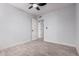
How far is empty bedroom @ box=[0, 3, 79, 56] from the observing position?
2.81m

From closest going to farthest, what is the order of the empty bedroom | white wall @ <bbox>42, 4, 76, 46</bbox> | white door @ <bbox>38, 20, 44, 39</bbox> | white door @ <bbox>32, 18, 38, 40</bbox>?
1. the empty bedroom
2. white wall @ <bbox>42, 4, 76, 46</bbox>
3. white door @ <bbox>32, 18, 38, 40</bbox>
4. white door @ <bbox>38, 20, 44, 39</bbox>

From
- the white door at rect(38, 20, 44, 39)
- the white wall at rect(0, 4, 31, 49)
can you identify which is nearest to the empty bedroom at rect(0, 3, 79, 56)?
the white wall at rect(0, 4, 31, 49)

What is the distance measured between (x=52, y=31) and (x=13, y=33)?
240 cm

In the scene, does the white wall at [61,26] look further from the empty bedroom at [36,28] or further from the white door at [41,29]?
the white door at [41,29]

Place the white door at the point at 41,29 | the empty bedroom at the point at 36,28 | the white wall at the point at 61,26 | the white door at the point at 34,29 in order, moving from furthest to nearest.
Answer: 1. the white door at the point at 41,29
2. the white door at the point at 34,29
3. the white wall at the point at 61,26
4. the empty bedroom at the point at 36,28

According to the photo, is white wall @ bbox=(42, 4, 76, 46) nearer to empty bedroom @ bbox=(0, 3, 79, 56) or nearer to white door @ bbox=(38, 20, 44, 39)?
empty bedroom @ bbox=(0, 3, 79, 56)

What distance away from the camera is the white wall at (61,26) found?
3344mm

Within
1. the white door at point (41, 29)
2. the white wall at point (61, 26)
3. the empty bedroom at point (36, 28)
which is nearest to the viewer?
the empty bedroom at point (36, 28)

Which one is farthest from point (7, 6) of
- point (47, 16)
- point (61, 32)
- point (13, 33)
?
point (61, 32)

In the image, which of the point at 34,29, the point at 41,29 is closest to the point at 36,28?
the point at 34,29

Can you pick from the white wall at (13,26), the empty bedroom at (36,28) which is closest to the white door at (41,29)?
the empty bedroom at (36,28)

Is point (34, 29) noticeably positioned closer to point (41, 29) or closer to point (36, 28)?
point (36, 28)

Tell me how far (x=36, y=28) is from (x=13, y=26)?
6.41 feet

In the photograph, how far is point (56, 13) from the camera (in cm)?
399
